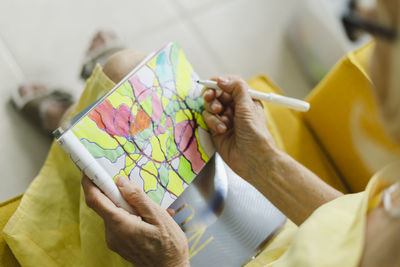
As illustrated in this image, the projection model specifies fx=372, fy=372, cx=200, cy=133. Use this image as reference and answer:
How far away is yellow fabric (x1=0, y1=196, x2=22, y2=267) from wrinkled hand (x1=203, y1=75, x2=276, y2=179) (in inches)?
17.4

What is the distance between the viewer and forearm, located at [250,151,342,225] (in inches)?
29.1

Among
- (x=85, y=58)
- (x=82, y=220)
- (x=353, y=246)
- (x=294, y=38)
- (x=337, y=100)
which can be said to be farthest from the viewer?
(x=294, y=38)

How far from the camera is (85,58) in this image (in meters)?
1.16

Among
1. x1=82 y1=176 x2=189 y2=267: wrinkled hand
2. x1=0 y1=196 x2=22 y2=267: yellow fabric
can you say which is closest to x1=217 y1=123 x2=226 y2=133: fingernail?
x1=82 y1=176 x2=189 y2=267: wrinkled hand

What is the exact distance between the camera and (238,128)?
788 mm

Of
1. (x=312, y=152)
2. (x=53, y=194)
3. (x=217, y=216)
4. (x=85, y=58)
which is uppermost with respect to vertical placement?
(x=85, y=58)

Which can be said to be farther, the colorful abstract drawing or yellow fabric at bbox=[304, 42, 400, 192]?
yellow fabric at bbox=[304, 42, 400, 192]

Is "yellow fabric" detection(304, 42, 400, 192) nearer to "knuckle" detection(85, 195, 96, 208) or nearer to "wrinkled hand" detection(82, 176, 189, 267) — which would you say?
"wrinkled hand" detection(82, 176, 189, 267)

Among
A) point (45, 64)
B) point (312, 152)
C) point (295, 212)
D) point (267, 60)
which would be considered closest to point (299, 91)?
point (267, 60)

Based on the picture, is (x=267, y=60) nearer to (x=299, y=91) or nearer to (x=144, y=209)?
(x=299, y=91)

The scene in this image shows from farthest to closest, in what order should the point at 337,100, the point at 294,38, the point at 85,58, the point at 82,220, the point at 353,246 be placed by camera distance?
the point at 294,38 → the point at 85,58 → the point at 337,100 → the point at 82,220 → the point at 353,246

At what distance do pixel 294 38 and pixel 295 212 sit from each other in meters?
0.88

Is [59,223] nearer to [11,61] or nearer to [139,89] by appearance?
[139,89]

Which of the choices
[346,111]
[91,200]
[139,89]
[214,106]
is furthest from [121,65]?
[346,111]
